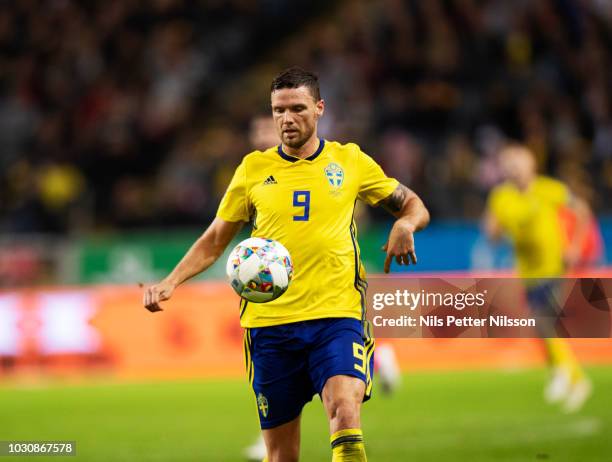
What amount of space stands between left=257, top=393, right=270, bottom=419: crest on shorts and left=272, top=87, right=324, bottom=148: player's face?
131 cm

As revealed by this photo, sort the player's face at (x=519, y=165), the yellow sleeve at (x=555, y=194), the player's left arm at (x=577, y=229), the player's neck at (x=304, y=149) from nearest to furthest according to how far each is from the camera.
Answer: the player's neck at (x=304, y=149)
the player's left arm at (x=577, y=229)
the player's face at (x=519, y=165)
the yellow sleeve at (x=555, y=194)

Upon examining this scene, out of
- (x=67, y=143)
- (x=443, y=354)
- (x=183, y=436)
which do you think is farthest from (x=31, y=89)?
(x=183, y=436)

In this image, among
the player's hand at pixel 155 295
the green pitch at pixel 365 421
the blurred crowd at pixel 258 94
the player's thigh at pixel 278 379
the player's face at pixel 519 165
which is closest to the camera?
the player's hand at pixel 155 295

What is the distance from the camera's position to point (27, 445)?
10.1 metres

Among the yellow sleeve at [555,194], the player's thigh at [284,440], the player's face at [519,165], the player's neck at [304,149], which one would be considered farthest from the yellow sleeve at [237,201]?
the yellow sleeve at [555,194]

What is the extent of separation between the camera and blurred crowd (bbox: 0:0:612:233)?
1866cm

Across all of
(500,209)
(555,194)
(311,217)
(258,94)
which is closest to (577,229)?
(555,194)

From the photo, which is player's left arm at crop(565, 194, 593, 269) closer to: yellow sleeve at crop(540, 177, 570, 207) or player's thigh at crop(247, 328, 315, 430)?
yellow sleeve at crop(540, 177, 570, 207)

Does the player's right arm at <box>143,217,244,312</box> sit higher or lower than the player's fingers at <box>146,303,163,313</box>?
higher

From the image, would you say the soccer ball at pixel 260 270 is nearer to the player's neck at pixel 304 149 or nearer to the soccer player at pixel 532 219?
the player's neck at pixel 304 149

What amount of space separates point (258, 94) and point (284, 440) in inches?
674

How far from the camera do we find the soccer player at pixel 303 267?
19.8 ft

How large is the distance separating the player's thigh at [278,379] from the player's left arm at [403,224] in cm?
66

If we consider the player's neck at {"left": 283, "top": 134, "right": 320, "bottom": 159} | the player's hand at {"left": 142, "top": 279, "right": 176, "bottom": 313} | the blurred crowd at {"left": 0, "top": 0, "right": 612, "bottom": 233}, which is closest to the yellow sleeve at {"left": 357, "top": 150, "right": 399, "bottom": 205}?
the player's neck at {"left": 283, "top": 134, "right": 320, "bottom": 159}
